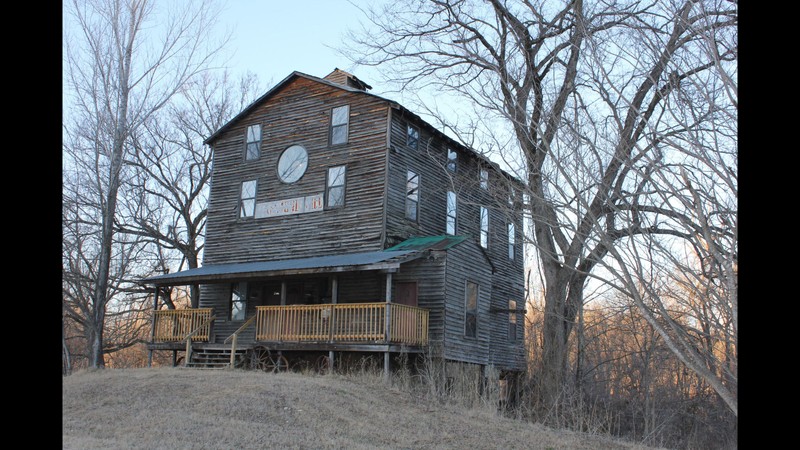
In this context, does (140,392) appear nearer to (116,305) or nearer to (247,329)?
(247,329)

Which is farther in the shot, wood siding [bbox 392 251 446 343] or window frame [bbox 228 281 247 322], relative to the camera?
window frame [bbox 228 281 247 322]

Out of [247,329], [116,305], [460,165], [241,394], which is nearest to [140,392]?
[241,394]

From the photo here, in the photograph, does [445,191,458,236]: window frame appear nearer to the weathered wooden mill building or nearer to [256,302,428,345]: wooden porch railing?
the weathered wooden mill building

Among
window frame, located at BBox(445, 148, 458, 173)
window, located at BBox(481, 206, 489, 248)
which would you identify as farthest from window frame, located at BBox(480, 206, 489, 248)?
window frame, located at BBox(445, 148, 458, 173)

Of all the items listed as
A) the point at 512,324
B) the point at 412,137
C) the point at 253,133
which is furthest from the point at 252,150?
the point at 512,324

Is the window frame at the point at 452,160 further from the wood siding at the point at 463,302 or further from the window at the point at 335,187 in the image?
the window at the point at 335,187

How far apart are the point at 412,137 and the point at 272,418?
12051 mm

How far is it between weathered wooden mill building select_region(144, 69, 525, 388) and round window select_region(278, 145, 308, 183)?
4cm

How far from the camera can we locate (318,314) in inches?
735

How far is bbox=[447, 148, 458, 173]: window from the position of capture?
23.9 m

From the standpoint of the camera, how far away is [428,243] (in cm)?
1986

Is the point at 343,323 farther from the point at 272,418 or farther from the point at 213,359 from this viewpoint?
the point at 272,418

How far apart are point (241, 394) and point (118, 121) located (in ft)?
36.2
